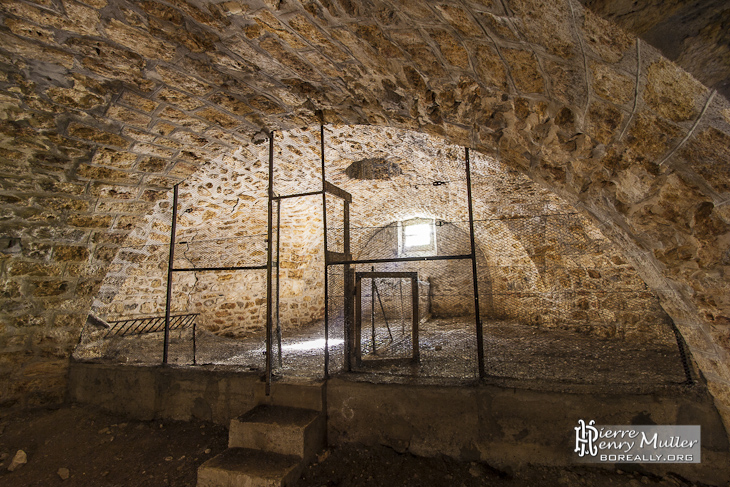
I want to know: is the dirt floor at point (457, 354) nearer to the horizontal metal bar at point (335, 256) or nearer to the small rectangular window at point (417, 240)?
the horizontal metal bar at point (335, 256)

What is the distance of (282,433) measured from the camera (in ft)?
7.82

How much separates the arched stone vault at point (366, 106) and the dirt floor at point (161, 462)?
2.23ft

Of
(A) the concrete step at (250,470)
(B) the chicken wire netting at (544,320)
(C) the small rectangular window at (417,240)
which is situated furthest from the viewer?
(C) the small rectangular window at (417,240)

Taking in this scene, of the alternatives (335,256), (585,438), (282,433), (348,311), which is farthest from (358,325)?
(585,438)

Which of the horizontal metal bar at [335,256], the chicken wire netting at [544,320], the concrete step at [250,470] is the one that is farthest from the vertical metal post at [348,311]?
the concrete step at [250,470]

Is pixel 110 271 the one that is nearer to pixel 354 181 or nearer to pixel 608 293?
pixel 354 181

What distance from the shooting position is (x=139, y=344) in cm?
499

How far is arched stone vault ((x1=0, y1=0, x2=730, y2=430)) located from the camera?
3.93ft

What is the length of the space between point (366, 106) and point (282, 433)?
7.78 ft

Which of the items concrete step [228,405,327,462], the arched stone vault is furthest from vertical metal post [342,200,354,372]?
the arched stone vault

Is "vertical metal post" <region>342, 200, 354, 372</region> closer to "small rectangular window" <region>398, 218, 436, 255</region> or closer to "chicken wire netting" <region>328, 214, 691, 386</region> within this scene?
"chicken wire netting" <region>328, 214, 691, 386</region>

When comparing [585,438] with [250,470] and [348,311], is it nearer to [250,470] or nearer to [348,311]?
[348,311]

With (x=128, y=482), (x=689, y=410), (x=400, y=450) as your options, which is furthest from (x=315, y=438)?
(x=689, y=410)

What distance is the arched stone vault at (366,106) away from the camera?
3.93 ft
